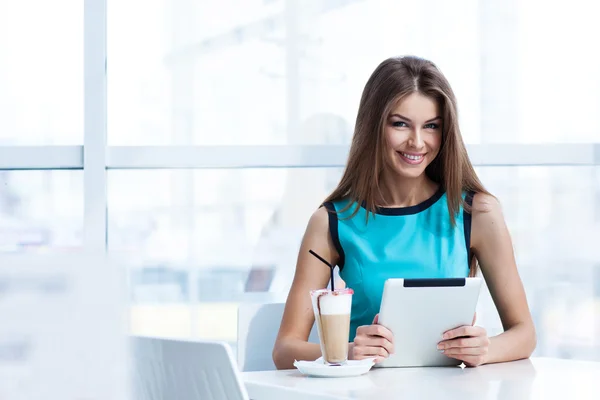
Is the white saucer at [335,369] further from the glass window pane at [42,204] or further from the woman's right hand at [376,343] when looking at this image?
the glass window pane at [42,204]

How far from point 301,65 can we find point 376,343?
5.65 ft

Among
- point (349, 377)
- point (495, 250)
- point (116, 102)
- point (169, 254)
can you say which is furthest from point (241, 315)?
point (116, 102)

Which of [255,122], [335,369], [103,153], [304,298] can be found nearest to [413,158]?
[304,298]

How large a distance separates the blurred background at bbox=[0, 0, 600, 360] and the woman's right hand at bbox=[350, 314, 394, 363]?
58.5 inches

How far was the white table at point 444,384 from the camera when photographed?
44.8 inches

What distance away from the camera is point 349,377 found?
1.32m

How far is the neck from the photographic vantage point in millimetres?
1968

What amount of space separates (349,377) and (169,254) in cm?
168

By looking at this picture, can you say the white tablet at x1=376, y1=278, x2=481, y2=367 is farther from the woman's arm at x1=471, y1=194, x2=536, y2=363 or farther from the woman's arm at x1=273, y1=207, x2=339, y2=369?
the woman's arm at x1=471, y1=194, x2=536, y2=363

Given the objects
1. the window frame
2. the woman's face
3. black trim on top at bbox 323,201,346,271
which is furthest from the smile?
the window frame

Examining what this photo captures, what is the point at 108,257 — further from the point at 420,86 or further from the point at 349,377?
the point at 420,86

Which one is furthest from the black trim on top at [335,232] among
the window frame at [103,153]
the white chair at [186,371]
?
the white chair at [186,371]

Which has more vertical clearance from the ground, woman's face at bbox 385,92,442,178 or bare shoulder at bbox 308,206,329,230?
woman's face at bbox 385,92,442,178

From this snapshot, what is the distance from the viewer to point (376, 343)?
4.54 ft
